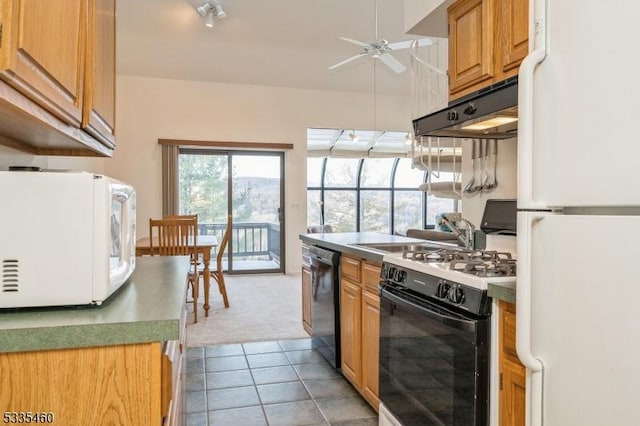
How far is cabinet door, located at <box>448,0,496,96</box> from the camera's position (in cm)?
202

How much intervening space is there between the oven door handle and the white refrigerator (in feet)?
1.13

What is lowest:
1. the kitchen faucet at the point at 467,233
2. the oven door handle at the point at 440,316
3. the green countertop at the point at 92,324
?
the oven door handle at the point at 440,316

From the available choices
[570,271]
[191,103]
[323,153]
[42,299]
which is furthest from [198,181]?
[570,271]

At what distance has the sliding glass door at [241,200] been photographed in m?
7.25

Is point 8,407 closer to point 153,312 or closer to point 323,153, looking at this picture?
point 153,312

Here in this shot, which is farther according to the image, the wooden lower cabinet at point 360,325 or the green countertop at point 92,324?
the wooden lower cabinet at point 360,325

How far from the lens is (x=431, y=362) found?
70.3 inches

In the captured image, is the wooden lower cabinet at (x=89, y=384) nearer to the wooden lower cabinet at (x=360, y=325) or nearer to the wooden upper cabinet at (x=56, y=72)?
the wooden upper cabinet at (x=56, y=72)

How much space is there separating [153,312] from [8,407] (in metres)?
0.35

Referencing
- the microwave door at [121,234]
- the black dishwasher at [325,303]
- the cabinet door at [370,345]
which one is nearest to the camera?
the microwave door at [121,234]

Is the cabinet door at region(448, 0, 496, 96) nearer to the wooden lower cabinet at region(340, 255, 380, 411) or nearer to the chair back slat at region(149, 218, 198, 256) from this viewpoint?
the wooden lower cabinet at region(340, 255, 380, 411)

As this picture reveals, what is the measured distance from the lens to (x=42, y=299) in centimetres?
114

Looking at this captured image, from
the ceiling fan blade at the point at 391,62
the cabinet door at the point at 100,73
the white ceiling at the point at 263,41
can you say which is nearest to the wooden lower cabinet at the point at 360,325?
the cabinet door at the point at 100,73

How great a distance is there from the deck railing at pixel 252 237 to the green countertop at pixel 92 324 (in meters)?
6.14
